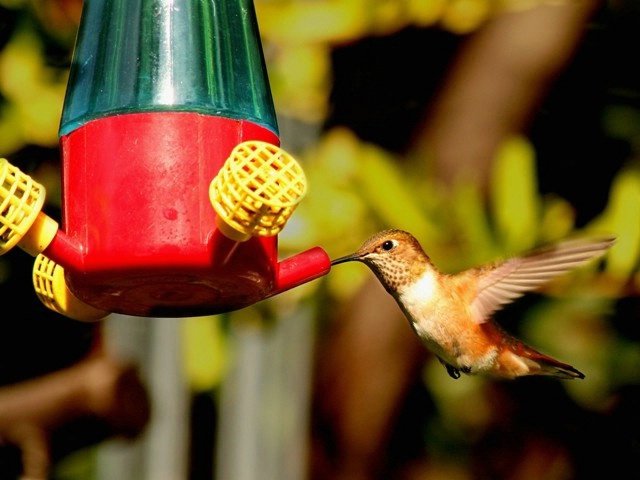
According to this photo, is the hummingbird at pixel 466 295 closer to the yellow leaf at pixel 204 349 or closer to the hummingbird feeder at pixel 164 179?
the hummingbird feeder at pixel 164 179

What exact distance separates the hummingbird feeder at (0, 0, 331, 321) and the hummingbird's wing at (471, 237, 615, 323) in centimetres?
86

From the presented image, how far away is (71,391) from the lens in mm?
5168

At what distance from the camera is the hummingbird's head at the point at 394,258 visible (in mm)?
3887

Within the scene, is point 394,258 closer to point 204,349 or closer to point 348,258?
point 348,258

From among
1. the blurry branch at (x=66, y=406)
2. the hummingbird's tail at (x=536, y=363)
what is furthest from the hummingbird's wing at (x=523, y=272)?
the blurry branch at (x=66, y=406)

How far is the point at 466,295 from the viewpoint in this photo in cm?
406

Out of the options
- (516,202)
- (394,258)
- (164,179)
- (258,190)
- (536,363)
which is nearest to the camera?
(258,190)

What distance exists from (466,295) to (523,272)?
190 mm

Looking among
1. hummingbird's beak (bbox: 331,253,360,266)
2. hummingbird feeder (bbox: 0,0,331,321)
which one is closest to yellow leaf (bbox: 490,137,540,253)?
hummingbird's beak (bbox: 331,253,360,266)

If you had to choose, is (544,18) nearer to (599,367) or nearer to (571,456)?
(599,367)

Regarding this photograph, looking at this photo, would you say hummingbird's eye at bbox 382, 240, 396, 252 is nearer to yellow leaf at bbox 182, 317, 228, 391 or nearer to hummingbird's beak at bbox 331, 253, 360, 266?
hummingbird's beak at bbox 331, 253, 360, 266

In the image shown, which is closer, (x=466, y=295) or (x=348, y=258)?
(x=348, y=258)

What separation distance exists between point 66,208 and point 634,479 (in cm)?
336

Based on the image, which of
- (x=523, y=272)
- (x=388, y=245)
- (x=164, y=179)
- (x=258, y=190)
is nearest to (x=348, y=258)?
(x=388, y=245)
